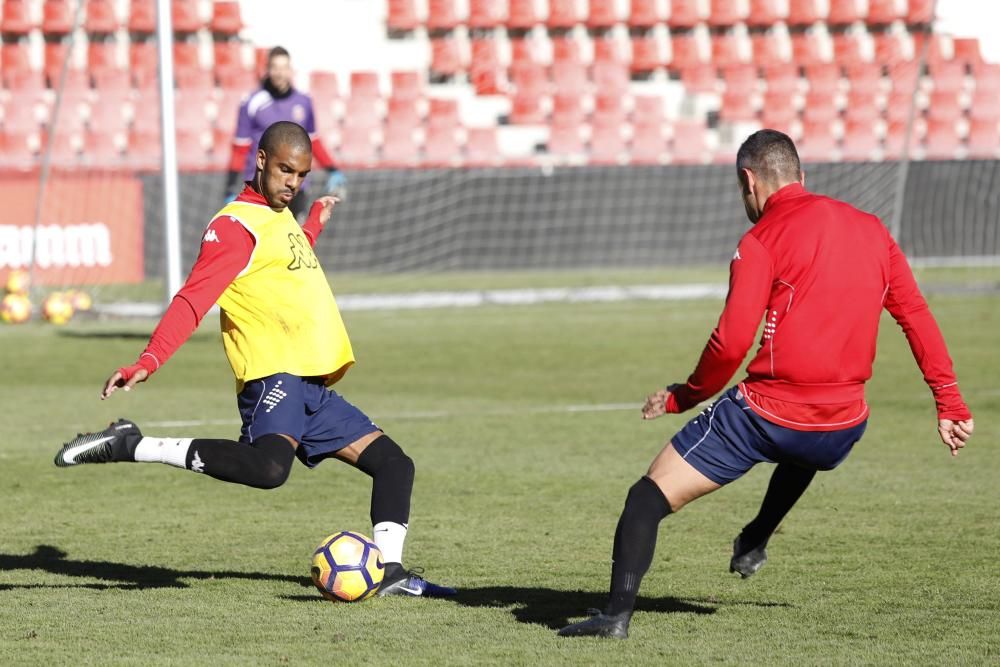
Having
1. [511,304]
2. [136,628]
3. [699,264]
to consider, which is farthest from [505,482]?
[699,264]

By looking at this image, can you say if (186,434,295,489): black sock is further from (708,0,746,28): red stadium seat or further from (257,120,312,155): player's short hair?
(708,0,746,28): red stadium seat

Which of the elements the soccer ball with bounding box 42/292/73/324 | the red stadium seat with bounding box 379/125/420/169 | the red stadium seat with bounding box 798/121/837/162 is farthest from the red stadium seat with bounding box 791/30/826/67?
the soccer ball with bounding box 42/292/73/324

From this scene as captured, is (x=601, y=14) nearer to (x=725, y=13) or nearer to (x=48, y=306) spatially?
(x=725, y=13)

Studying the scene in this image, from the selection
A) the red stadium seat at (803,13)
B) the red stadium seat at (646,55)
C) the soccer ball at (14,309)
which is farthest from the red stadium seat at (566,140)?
the soccer ball at (14,309)

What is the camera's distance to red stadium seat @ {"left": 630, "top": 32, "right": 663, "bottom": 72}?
26.7 m

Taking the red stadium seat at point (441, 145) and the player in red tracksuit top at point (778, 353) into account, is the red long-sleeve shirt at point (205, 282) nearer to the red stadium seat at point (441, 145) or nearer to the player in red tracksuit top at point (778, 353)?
the player in red tracksuit top at point (778, 353)

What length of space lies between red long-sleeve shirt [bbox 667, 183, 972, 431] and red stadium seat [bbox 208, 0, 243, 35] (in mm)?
20743

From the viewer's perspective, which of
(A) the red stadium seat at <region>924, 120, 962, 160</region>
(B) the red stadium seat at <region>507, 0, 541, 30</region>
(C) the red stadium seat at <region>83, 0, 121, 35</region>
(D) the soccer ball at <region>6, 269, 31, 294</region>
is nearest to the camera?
(D) the soccer ball at <region>6, 269, 31, 294</region>

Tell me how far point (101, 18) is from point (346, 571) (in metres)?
19.6

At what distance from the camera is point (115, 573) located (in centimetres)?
612

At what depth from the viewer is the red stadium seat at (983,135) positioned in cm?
2672

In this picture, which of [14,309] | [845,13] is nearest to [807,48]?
[845,13]

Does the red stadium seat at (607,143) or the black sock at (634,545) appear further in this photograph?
the red stadium seat at (607,143)

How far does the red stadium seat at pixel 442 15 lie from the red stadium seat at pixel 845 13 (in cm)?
659
